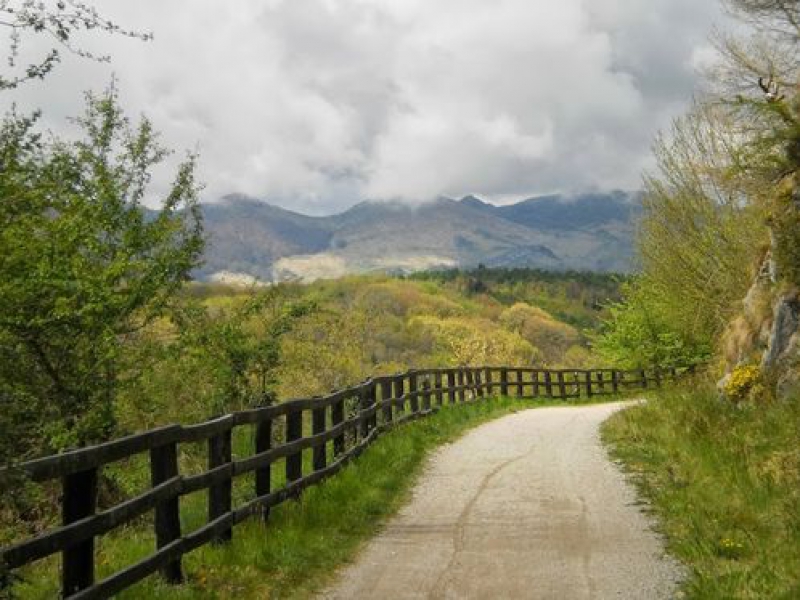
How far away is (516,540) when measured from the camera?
843 centimetres

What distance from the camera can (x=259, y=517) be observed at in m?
8.59

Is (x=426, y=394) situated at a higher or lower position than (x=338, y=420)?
higher

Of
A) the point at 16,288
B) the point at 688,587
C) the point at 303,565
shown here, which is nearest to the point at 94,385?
the point at 16,288

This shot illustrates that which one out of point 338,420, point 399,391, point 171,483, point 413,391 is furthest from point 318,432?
point 413,391

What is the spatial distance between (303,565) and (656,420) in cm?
1111

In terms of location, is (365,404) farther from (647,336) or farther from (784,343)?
(647,336)

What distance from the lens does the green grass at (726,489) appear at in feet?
21.3

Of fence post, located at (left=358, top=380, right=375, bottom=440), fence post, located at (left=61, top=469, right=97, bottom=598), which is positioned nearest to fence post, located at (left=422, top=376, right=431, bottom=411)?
fence post, located at (left=358, top=380, right=375, bottom=440)

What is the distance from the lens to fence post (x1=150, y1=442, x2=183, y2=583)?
6641 millimetres

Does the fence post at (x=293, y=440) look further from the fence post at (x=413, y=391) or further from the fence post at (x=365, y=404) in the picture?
the fence post at (x=413, y=391)

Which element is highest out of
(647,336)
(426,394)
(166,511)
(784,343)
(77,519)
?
(647,336)

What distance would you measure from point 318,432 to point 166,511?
4.27m

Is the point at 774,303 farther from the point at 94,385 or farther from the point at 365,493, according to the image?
the point at 94,385

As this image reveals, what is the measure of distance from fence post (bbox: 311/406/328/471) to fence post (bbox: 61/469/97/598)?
5224mm
